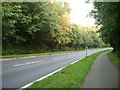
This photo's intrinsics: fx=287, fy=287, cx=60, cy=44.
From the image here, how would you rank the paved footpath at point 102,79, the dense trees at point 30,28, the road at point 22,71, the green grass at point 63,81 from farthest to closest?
the dense trees at point 30,28, the road at point 22,71, the paved footpath at point 102,79, the green grass at point 63,81

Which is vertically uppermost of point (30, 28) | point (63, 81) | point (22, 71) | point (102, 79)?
point (30, 28)

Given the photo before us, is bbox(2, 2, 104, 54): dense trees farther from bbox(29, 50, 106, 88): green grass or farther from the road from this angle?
bbox(29, 50, 106, 88): green grass

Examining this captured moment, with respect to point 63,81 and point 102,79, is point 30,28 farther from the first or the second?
point 63,81

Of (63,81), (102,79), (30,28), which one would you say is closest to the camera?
(63,81)

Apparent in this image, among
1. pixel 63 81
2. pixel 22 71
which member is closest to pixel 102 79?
pixel 63 81

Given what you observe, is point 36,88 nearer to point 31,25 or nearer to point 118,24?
point 118,24

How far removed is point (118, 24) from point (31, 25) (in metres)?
29.1

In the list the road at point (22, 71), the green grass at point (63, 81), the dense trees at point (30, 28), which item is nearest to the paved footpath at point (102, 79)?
the green grass at point (63, 81)

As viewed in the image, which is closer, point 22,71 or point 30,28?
point 22,71

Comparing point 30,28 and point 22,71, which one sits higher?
point 30,28

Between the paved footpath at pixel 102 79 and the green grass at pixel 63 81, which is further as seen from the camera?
the paved footpath at pixel 102 79

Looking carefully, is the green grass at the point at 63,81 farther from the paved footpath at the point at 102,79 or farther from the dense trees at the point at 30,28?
the dense trees at the point at 30,28

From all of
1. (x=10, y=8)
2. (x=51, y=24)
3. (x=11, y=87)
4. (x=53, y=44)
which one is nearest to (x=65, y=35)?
(x=53, y=44)

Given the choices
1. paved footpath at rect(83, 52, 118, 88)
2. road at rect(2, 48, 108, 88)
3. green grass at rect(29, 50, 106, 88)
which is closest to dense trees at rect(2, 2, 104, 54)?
road at rect(2, 48, 108, 88)
